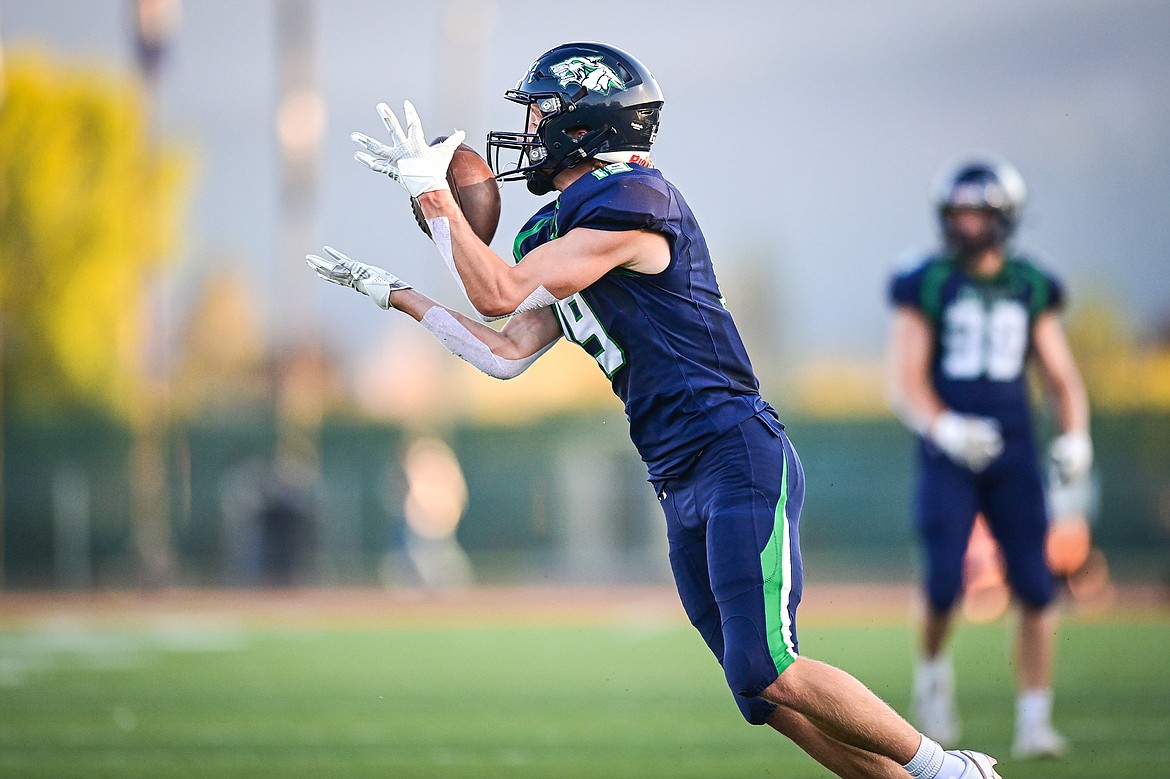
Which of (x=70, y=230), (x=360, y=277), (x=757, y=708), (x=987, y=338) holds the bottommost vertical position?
(x=757, y=708)

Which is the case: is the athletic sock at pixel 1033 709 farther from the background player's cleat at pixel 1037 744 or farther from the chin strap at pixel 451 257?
the chin strap at pixel 451 257

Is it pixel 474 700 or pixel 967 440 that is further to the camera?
pixel 474 700

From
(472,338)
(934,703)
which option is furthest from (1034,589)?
(472,338)

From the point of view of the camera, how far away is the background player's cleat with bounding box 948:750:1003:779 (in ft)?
12.2

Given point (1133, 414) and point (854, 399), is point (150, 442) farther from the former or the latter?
point (854, 399)

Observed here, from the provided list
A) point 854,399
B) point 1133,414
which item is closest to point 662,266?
point 1133,414

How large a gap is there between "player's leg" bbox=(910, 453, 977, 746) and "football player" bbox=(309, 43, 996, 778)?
2002mm

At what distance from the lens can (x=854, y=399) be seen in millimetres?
36562

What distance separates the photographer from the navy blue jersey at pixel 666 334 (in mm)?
3756

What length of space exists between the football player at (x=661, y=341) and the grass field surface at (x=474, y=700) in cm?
164

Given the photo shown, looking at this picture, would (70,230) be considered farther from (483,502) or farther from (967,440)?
(967,440)

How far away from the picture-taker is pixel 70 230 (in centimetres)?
3228

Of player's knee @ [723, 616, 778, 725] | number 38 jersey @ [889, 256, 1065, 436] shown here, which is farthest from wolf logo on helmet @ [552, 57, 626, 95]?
number 38 jersey @ [889, 256, 1065, 436]

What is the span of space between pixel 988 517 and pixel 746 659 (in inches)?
104
